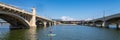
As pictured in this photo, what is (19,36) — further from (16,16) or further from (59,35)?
(16,16)

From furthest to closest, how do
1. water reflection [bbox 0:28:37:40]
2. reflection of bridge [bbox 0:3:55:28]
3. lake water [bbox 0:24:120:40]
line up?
reflection of bridge [bbox 0:3:55:28], lake water [bbox 0:24:120:40], water reflection [bbox 0:28:37:40]

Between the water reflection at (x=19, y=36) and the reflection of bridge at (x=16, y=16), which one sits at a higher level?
the reflection of bridge at (x=16, y=16)

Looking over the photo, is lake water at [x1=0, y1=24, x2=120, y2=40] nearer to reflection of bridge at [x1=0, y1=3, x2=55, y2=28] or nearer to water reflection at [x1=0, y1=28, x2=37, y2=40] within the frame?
water reflection at [x1=0, y1=28, x2=37, y2=40]

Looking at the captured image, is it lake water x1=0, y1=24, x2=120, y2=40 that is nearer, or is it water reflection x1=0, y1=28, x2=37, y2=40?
water reflection x1=0, y1=28, x2=37, y2=40

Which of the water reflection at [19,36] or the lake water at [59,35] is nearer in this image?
the water reflection at [19,36]

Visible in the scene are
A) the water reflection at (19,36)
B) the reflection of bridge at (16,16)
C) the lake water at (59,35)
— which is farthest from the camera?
the reflection of bridge at (16,16)

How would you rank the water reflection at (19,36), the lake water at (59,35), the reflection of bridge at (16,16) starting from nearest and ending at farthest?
the water reflection at (19,36), the lake water at (59,35), the reflection of bridge at (16,16)

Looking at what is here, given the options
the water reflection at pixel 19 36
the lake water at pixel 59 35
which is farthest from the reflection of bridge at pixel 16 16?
the water reflection at pixel 19 36

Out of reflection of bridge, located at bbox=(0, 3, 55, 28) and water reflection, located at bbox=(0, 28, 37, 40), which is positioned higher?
reflection of bridge, located at bbox=(0, 3, 55, 28)

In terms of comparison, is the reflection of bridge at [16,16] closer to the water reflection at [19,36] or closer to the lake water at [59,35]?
the lake water at [59,35]

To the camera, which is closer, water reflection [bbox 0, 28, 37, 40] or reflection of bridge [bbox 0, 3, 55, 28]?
water reflection [bbox 0, 28, 37, 40]

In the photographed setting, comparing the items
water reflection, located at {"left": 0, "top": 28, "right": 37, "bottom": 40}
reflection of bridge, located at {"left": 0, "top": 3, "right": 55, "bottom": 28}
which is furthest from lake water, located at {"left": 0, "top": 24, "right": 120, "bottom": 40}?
reflection of bridge, located at {"left": 0, "top": 3, "right": 55, "bottom": 28}

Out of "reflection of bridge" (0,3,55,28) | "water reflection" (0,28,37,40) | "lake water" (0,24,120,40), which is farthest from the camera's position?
"reflection of bridge" (0,3,55,28)

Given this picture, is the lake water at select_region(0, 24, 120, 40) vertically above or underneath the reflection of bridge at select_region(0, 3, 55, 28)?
underneath
